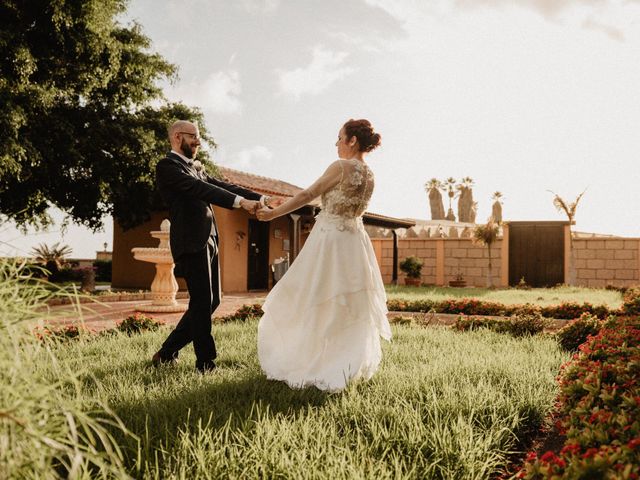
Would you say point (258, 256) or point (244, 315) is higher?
point (258, 256)

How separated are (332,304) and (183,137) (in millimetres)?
1900

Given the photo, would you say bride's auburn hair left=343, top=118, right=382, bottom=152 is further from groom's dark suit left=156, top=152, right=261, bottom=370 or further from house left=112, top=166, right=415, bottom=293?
house left=112, top=166, right=415, bottom=293

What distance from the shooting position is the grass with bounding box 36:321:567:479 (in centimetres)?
217

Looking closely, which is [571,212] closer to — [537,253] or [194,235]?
[537,253]

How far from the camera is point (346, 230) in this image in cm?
394

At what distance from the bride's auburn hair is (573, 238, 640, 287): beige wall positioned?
1767 centimetres

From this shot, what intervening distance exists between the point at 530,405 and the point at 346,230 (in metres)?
1.75

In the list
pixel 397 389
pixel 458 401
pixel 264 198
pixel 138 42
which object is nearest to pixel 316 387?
pixel 397 389

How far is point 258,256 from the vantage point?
17672 mm

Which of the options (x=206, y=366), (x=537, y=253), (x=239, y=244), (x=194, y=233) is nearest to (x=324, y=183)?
(x=194, y=233)

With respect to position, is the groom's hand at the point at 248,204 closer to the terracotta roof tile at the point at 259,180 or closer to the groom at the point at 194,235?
the groom at the point at 194,235

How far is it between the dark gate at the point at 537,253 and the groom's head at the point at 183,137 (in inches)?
707

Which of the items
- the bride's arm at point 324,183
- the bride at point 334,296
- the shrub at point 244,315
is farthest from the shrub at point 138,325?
the bride's arm at point 324,183

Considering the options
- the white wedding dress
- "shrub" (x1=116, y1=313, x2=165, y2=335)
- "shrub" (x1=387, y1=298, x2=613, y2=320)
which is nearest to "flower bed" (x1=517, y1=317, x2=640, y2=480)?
the white wedding dress
